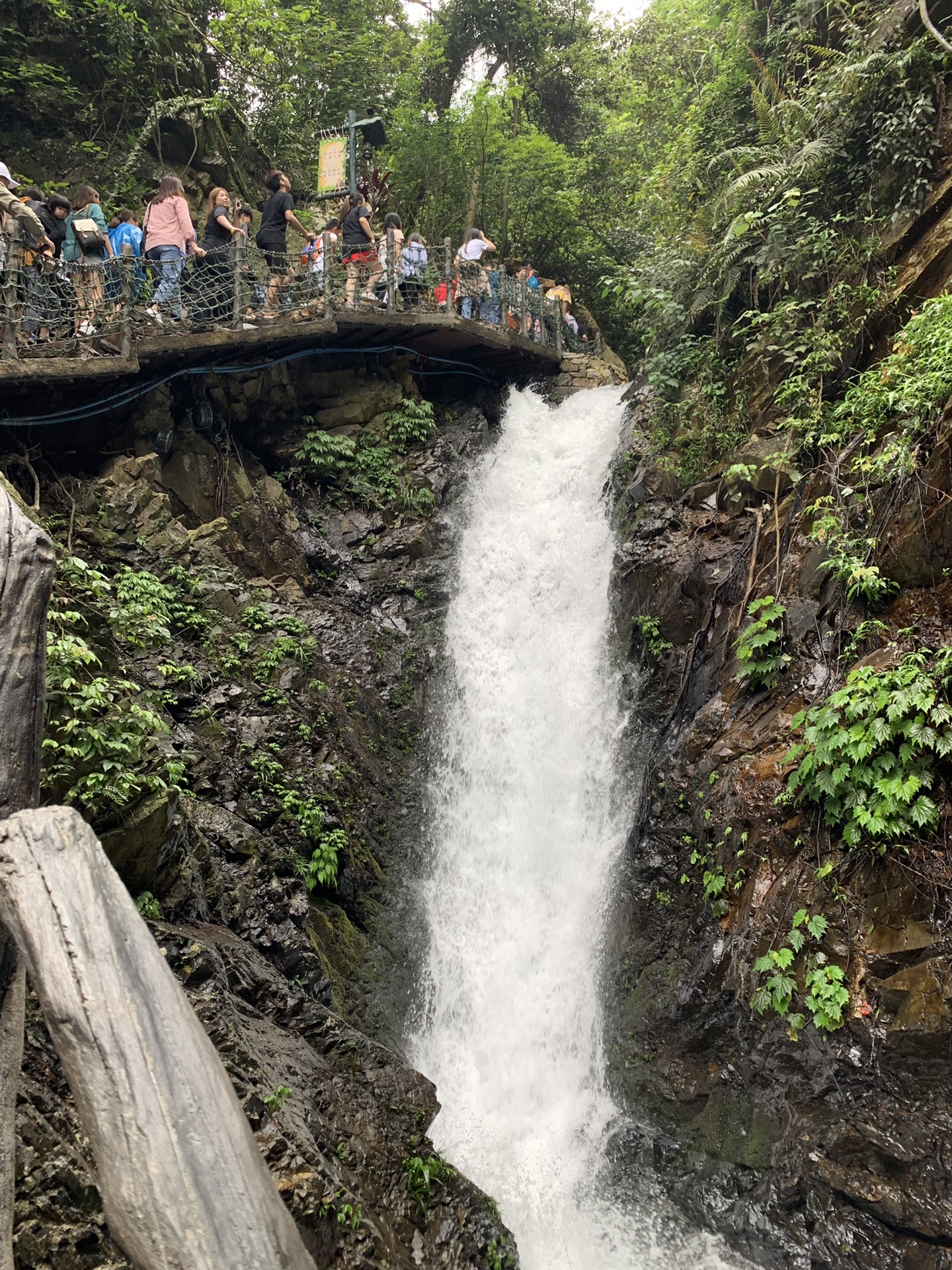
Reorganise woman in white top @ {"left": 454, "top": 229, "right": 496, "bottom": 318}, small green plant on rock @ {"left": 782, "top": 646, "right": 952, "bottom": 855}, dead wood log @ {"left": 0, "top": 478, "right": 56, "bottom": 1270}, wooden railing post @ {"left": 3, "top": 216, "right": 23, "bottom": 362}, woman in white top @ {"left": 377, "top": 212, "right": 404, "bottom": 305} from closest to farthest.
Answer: dead wood log @ {"left": 0, "top": 478, "right": 56, "bottom": 1270} → small green plant on rock @ {"left": 782, "top": 646, "right": 952, "bottom": 855} → wooden railing post @ {"left": 3, "top": 216, "right": 23, "bottom": 362} → woman in white top @ {"left": 377, "top": 212, "right": 404, "bottom": 305} → woman in white top @ {"left": 454, "top": 229, "right": 496, "bottom": 318}

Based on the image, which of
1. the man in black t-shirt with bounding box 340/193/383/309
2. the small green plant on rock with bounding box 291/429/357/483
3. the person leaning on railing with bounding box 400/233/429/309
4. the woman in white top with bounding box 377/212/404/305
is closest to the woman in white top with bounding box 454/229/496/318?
the person leaning on railing with bounding box 400/233/429/309

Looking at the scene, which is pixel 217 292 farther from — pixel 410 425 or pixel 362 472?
pixel 410 425

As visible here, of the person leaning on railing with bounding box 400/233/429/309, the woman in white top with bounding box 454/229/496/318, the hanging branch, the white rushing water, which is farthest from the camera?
the woman in white top with bounding box 454/229/496/318

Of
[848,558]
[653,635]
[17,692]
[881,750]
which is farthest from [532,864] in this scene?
[17,692]

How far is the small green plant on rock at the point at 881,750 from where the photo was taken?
6.07 meters

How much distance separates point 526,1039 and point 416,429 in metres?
9.25

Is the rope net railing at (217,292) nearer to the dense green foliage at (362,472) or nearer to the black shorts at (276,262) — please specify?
the black shorts at (276,262)

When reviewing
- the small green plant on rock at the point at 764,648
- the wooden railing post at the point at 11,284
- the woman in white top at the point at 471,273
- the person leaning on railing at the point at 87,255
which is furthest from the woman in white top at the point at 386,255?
the small green plant on rock at the point at 764,648

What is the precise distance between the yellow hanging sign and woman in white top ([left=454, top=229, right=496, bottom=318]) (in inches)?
89.7

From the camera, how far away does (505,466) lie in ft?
45.8

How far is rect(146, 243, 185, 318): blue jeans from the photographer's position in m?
10.4

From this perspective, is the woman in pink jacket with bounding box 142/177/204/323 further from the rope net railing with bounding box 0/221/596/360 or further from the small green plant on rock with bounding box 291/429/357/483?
the small green plant on rock with bounding box 291/429/357/483

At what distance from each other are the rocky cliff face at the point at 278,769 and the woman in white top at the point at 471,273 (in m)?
1.68

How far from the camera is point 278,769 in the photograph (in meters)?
8.69
